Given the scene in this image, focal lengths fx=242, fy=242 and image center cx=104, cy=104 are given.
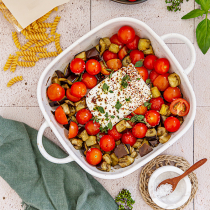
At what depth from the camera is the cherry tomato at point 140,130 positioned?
188 cm

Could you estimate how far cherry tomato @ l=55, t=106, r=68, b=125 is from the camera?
1854 mm

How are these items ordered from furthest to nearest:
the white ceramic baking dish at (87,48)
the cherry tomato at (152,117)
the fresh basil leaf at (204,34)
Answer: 1. the fresh basil leaf at (204,34)
2. the cherry tomato at (152,117)
3. the white ceramic baking dish at (87,48)

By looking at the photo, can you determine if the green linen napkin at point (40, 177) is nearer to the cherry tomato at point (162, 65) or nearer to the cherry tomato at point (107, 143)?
the cherry tomato at point (107, 143)

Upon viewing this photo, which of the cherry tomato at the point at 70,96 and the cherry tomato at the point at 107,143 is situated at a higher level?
the cherry tomato at the point at 70,96

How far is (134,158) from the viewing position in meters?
1.92

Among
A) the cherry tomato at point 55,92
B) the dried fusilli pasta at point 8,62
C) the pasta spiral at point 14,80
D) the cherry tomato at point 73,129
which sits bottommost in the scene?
the cherry tomato at point 73,129

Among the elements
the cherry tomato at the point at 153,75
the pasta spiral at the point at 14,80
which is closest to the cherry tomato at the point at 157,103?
the cherry tomato at the point at 153,75

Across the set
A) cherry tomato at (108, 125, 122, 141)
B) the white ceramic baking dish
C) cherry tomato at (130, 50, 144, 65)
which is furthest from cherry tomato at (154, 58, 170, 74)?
cherry tomato at (108, 125, 122, 141)

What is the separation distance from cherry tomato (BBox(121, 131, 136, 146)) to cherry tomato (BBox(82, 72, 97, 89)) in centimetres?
48

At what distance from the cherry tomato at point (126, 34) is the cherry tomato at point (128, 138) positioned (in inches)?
28.8

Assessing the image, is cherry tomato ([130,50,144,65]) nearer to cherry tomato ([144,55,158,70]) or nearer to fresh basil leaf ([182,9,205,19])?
cherry tomato ([144,55,158,70])

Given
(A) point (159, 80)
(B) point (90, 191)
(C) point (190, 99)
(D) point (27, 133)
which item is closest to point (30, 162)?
(D) point (27, 133)

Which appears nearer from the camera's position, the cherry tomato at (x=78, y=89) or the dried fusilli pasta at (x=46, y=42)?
the cherry tomato at (x=78, y=89)

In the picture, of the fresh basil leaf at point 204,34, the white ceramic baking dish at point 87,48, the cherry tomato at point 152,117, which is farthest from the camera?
the fresh basil leaf at point 204,34
